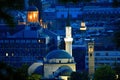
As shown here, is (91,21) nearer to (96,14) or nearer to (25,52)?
(96,14)

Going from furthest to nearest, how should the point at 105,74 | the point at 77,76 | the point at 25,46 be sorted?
the point at 25,46, the point at 105,74, the point at 77,76

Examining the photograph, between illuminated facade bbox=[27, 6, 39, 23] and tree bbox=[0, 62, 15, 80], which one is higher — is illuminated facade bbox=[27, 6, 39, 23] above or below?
below

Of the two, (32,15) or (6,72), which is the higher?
(6,72)

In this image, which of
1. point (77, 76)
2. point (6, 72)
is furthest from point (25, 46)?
point (6, 72)

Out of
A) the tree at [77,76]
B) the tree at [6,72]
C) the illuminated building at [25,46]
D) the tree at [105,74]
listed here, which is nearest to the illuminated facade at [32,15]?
the illuminated building at [25,46]

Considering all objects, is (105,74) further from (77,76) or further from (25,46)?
(25,46)

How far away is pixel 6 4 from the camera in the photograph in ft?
19.7

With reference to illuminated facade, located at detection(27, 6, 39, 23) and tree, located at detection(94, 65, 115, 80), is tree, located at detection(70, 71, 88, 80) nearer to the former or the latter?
tree, located at detection(94, 65, 115, 80)

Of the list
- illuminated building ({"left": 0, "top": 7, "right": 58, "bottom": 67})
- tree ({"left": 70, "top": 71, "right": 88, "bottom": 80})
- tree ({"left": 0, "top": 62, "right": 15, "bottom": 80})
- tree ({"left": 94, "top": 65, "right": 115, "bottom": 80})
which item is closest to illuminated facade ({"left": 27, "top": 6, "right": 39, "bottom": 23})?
illuminated building ({"left": 0, "top": 7, "right": 58, "bottom": 67})

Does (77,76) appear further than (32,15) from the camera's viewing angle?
No

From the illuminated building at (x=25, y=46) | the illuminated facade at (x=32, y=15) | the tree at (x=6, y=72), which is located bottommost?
the illuminated building at (x=25, y=46)

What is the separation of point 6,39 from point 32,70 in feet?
69.7

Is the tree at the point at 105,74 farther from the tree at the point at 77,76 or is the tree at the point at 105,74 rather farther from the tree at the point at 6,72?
the tree at the point at 6,72

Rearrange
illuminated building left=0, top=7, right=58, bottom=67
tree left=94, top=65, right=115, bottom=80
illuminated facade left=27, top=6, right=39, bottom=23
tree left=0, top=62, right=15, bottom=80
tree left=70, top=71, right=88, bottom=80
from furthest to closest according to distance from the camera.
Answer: illuminated facade left=27, top=6, right=39, bottom=23, illuminated building left=0, top=7, right=58, bottom=67, tree left=94, top=65, right=115, bottom=80, tree left=70, top=71, right=88, bottom=80, tree left=0, top=62, right=15, bottom=80
